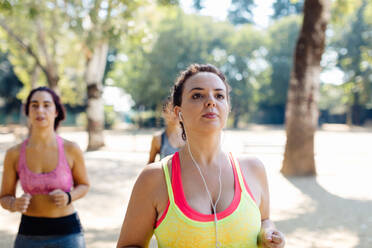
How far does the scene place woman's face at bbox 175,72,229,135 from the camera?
1805 millimetres

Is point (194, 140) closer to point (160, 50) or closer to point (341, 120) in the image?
point (160, 50)

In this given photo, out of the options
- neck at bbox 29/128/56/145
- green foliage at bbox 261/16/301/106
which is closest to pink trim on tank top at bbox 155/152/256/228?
neck at bbox 29/128/56/145

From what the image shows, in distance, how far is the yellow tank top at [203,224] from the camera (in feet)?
5.43

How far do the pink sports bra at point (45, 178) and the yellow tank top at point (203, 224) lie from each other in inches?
50.7

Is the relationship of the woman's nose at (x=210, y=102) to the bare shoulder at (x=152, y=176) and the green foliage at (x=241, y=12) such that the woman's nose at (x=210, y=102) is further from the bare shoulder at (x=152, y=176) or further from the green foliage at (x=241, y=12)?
the green foliage at (x=241, y=12)

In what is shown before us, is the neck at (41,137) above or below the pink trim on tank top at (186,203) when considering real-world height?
above

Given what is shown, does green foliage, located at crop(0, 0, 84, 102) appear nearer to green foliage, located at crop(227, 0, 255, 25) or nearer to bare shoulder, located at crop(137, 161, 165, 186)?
bare shoulder, located at crop(137, 161, 165, 186)

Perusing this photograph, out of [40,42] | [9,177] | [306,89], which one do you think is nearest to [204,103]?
[9,177]

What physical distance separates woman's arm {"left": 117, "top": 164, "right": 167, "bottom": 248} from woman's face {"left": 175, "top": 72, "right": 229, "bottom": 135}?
1.08ft

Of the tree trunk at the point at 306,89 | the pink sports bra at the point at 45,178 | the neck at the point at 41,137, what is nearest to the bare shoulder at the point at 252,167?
the pink sports bra at the point at 45,178

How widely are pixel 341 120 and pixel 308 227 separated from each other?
46527mm

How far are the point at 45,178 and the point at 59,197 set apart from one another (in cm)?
20

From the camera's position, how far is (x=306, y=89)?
31.3ft

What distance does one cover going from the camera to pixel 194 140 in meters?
1.89
